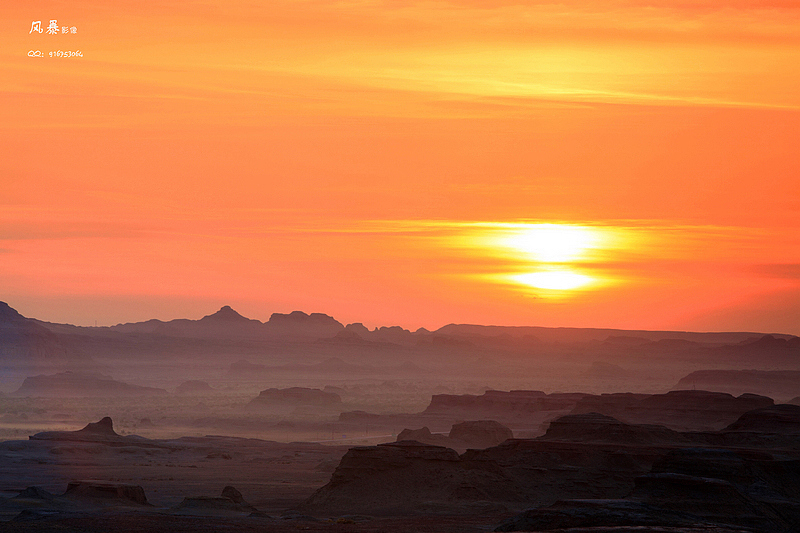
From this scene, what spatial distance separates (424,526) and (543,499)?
49.1ft

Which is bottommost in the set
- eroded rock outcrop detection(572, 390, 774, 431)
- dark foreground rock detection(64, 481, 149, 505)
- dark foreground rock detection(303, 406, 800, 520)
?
dark foreground rock detection(64, 481, 149, 505)

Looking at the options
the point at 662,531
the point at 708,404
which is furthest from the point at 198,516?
the point at 708,404

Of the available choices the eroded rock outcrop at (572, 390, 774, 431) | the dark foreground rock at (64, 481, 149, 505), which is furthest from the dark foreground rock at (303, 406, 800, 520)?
the eroded rock outcrop at (572, 390, 774, 431)

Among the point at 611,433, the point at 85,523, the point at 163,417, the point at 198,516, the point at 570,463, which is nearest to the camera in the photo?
the point at 85,523

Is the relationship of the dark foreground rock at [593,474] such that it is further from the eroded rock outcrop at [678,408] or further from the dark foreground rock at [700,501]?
the eroded rock outcrop at [678,408]

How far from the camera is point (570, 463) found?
7025 centimetres

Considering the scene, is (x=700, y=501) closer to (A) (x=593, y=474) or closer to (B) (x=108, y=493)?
(A) (x=593, y=474)

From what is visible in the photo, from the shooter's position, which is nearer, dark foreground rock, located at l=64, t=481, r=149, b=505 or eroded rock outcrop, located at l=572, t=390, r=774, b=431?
dark foreground rock, located at l=64, t=481, r=149, b=505

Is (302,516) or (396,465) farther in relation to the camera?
(396,465)

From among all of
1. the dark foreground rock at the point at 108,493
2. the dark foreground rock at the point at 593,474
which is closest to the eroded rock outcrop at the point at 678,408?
the dark foreground rock at the point at 593,474

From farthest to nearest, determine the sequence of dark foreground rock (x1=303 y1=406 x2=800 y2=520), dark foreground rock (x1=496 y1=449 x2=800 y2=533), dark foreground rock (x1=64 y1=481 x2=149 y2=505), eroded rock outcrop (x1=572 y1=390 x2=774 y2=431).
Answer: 1. eroded rock outcrop (x1=572 y1=390 x2=774 y2=431)
2. dark foreground rock (x1=64 y1=481 x2=149 y2=505)
3. dark foreground rock (x1=303 y1=406 x2=800 y2=520)
4. dark foreground rock (x1=496 y1=449 x2=800 y2=533)

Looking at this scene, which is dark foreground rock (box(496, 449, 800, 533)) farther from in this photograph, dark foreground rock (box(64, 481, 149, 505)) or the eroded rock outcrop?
the eroded rock outcrop

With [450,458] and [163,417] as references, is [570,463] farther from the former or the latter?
[163,417]

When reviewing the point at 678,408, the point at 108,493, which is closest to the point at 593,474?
the point at 108,493
